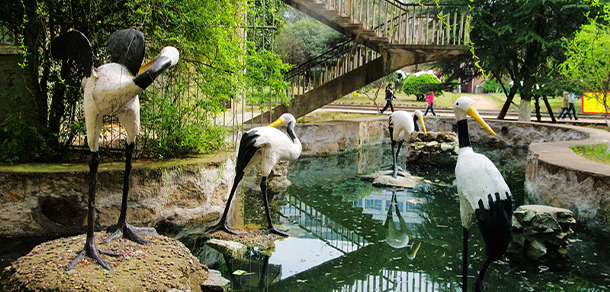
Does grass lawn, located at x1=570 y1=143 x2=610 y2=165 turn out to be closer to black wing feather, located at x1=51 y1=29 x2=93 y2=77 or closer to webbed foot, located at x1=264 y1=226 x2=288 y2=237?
webbed foot, located at x1=264 y1=226 x2=288 y2=237

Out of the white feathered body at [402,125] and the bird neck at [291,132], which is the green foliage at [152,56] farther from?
the white feathered body at [402,125]

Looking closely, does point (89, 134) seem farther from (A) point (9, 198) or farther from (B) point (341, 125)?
(B) point (341, 125)

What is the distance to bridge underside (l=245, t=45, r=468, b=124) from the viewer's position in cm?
1132

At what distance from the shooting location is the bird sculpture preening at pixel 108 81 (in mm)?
3887

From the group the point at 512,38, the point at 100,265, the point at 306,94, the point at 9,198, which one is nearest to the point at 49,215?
the point at 9,198

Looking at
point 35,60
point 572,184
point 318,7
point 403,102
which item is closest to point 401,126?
point 318,7

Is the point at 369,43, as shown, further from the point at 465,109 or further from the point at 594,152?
the point at 465,109

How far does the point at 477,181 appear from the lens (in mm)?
3896

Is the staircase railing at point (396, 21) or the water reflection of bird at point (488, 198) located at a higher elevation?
the staircase railing at point (396, 21)

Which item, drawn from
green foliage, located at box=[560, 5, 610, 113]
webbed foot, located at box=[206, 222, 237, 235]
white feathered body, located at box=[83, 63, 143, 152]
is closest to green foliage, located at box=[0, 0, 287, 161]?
webbed foot, located at box=[206, 222, 237, 235]

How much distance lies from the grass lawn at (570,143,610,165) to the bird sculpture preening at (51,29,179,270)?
23.7 feet

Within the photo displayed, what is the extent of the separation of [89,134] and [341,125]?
30.4 ft

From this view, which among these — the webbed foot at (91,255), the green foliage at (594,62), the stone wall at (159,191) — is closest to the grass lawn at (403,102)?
the green foliage at (594,62)

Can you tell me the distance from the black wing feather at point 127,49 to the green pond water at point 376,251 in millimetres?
2255
